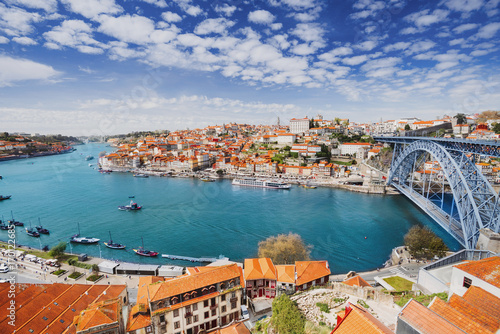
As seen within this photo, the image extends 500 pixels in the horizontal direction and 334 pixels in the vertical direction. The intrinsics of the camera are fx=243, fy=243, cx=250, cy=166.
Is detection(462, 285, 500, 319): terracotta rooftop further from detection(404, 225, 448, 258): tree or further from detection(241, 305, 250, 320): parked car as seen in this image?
detection(404, 225, 448, 258): tree

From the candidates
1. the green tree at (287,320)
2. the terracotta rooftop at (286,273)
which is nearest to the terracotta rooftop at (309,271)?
the terracotta rooftop at (286,273)

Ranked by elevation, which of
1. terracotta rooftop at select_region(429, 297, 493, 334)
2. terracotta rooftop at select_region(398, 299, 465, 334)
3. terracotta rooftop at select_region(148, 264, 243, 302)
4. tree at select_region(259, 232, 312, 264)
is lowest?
tree at select_region(259, 232, 312, 264)

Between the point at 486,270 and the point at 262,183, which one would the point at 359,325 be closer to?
the point at 486,270

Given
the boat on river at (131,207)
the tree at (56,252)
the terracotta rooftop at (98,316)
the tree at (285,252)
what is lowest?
the boat on river at (131,207)

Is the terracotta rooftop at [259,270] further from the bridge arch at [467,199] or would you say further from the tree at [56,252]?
the tree at [56,252]

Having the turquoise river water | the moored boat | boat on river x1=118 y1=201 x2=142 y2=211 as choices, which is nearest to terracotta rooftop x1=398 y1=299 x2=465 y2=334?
the turquoise river water

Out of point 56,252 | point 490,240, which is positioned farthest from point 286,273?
point 56,252
